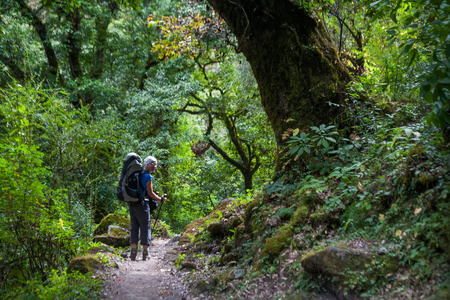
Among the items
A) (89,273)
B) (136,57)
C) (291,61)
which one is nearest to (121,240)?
(89,273)

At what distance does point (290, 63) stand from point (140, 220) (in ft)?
13.1

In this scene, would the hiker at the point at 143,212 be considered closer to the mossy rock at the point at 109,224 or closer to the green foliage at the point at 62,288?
the green foliage at the point at 62,288

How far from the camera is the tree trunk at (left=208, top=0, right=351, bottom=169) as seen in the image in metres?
5.11

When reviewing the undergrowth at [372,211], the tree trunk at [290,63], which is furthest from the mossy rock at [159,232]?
the tree trunk at [290,63]

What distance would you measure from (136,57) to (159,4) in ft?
8.79

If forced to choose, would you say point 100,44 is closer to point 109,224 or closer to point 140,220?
point 109,224

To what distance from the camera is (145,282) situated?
5.11 meters

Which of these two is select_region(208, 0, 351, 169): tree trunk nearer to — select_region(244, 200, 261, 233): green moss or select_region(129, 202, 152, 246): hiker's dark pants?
select_region(244, 200, 261, 233): green moss

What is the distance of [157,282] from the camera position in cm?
512

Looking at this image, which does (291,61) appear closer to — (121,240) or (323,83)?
(323,83)

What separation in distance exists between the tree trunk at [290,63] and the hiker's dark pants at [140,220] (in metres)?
2.79

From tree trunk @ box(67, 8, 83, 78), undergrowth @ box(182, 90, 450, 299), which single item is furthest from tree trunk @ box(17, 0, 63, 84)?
undergrowth @ box(182, 90, 450, 299)

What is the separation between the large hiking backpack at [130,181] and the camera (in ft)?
19.7

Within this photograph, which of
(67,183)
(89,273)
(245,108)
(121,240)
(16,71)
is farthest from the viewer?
(245,108)
